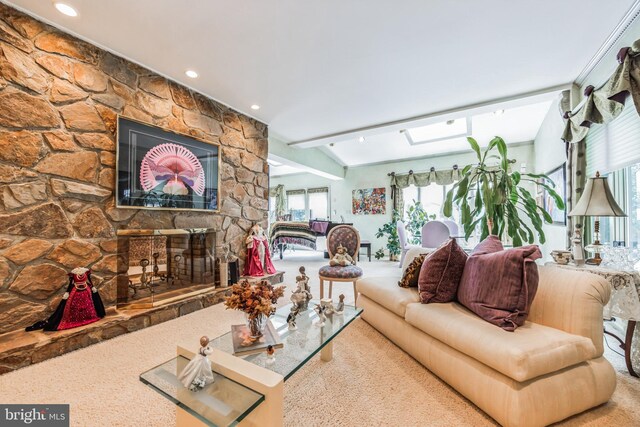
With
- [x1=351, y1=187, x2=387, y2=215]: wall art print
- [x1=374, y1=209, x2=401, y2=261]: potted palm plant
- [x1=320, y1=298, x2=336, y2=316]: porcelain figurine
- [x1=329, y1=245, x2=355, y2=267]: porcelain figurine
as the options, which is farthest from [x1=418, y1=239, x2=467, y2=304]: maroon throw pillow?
[x1=351, y1=187, x2=387, y2=215]: wall art print

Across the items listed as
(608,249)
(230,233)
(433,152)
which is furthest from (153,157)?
(433,152)

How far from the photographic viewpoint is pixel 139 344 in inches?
85.3

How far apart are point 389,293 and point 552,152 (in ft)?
12.0

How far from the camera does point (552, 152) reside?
156 inches

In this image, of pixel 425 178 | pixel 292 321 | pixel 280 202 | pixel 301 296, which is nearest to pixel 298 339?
pixel 292 321

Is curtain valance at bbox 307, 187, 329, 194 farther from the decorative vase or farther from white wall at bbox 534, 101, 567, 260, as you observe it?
the decorative vase

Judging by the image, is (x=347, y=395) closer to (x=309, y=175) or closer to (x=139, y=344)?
(x=139, y=344)

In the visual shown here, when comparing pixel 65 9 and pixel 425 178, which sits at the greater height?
pixel 65 9

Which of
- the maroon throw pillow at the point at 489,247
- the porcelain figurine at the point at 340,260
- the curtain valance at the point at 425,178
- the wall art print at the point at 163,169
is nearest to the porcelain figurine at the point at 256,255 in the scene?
the wall art print at the point at 163,169

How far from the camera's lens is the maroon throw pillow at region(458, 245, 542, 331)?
1.51 metres

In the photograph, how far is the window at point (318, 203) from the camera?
26.9 feet

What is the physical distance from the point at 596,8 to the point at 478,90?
125 cm

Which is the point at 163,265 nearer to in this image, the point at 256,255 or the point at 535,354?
the point at 256,255

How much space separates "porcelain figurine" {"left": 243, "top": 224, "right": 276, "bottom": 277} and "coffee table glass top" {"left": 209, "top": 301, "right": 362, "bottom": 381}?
1.86 m
